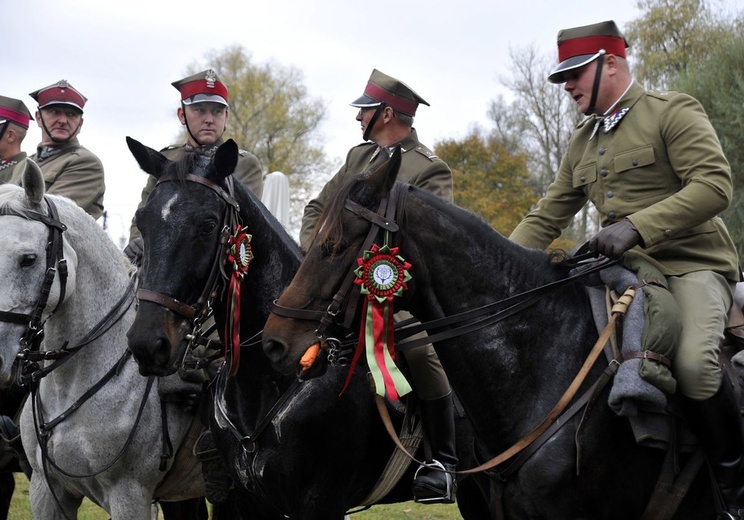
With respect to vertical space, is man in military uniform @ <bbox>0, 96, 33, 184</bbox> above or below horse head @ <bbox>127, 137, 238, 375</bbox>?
above

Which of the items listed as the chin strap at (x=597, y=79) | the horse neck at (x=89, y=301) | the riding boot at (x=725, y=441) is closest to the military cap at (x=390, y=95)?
the chin strap at (x=597, y=79)

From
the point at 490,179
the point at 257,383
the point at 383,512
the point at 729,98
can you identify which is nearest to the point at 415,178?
the point at 257,383

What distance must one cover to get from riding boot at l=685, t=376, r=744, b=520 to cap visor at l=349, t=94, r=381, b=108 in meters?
2.95

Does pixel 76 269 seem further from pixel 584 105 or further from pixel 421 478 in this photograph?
pixel 584 105

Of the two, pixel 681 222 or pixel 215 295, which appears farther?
pixel 215 295

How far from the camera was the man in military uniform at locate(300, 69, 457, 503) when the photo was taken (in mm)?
4805

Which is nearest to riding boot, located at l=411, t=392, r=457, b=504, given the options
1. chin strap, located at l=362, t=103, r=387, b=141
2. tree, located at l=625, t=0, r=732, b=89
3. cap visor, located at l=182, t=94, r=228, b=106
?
chin strap, located at l=362, t=103, r=387, b=141

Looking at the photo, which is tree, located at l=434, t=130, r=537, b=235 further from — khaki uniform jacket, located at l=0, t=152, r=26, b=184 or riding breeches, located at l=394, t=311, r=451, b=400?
riding breeches, located at l=394, t=311, r=451, b=400

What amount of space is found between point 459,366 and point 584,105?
5.14ft

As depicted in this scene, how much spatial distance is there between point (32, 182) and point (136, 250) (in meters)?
1.13

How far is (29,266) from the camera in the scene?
483 centimetres

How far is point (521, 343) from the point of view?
3904mm

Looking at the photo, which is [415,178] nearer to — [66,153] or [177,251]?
[177,251]

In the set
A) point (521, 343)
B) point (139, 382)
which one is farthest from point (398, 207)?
point (139, 382)
